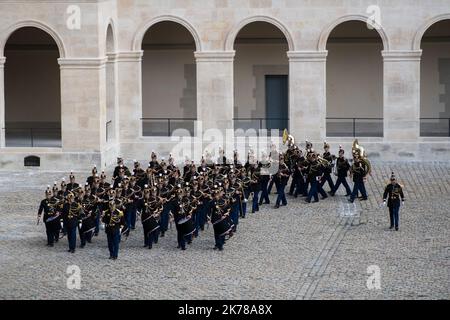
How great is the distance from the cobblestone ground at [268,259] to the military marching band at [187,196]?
0.37m

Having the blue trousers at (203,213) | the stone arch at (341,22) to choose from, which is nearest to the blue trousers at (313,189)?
the blue trousers at (203,213)

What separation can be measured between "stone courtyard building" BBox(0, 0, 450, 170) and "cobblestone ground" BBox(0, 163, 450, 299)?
18.2 feet

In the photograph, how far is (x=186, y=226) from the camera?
1176 inches

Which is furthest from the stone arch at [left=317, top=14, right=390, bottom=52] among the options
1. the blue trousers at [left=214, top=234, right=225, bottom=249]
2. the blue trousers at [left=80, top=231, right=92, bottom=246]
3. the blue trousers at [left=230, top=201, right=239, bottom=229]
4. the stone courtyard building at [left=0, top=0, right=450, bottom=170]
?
the blue trousers at [left=80, top=231, right=92, bottom=246]

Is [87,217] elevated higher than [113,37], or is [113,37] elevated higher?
[113,37]

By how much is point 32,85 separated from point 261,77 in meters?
8.08

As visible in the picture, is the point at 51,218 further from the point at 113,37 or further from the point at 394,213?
the point at 113,37

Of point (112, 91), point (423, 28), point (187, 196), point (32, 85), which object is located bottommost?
point (187, 196)

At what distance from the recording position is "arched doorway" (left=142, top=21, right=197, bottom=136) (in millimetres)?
45188

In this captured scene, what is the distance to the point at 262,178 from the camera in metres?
35.2

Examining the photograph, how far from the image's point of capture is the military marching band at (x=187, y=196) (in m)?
29.9

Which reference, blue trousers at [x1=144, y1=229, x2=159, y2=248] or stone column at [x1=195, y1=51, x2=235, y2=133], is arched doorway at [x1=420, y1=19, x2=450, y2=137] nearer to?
stone column at [x1=195, y1=51, x2=235, y2=133]

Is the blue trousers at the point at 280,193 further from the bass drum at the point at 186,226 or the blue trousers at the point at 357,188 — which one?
the bass drum at the point at 186,226

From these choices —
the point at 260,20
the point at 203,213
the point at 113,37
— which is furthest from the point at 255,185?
the point at 113,37
